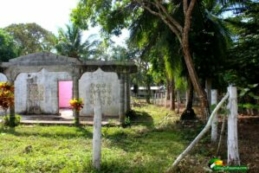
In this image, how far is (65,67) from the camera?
12.2 meters

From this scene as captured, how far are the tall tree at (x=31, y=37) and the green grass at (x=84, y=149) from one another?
20679mm

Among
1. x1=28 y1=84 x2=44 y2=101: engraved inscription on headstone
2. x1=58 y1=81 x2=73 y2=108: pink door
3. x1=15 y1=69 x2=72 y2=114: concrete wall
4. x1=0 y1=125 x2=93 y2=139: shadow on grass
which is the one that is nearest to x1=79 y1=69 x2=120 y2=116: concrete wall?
x1=15 y1=69 x2=72 y2=114: concrete wall

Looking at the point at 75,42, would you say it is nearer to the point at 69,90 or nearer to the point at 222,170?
the point at 69,90

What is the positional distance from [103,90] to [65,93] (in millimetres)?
6503

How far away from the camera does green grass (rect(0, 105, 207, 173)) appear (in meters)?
5.58

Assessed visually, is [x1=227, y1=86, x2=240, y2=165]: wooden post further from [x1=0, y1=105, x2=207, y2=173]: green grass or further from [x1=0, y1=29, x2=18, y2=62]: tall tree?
[x1=0, y1=29, x2=18, y2=62]: tall tree

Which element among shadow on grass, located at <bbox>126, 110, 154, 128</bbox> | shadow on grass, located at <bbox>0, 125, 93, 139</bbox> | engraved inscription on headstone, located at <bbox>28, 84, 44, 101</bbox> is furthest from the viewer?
engraved inscription on headstone, located at <bbox>28, 84, 44, 101</bbox>

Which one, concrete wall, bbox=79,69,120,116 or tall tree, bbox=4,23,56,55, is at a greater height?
tall tree, bbox=4,23,56,55

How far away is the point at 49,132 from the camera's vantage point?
9922 mm

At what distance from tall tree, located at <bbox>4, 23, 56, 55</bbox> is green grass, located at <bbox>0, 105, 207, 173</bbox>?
20679 mm

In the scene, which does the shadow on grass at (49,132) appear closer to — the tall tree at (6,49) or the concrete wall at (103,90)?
the concrete wall at (103,90)

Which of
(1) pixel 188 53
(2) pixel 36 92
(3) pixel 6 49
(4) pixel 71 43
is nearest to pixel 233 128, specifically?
(1) pixel 188 53

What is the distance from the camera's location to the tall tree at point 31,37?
3012 centimetres

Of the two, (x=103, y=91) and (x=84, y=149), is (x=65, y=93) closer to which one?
(x=103, y=91)
